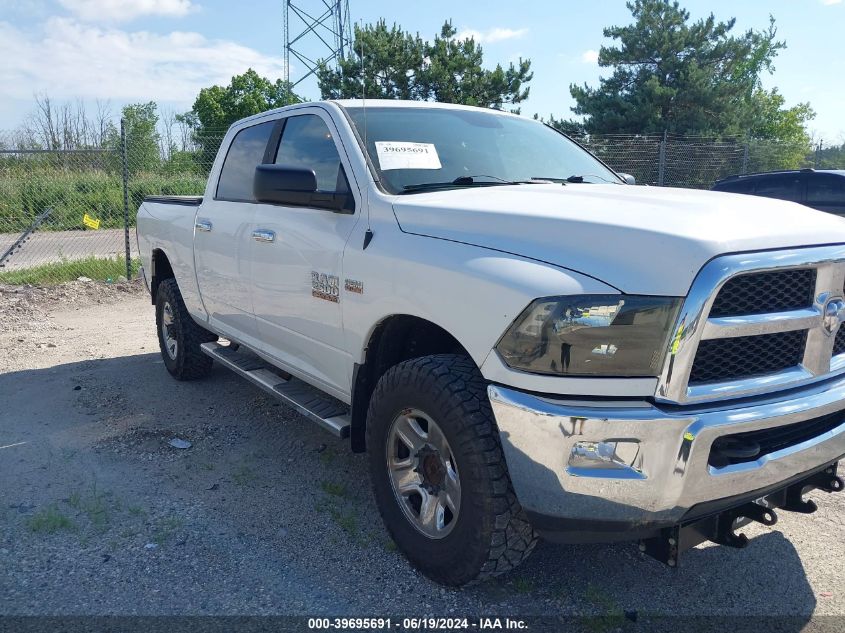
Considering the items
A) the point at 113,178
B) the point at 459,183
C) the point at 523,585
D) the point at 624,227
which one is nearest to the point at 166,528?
the point at 523,585

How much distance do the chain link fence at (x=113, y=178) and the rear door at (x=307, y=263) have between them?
28.6ft

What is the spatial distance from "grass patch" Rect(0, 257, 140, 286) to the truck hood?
8501 mm

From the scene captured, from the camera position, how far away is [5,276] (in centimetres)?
1043

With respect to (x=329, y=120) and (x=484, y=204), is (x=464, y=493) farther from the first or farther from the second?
(x=329, y=120)

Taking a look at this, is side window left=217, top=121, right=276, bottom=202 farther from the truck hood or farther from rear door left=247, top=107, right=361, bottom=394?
the truck hood

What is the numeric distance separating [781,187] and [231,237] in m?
8.26

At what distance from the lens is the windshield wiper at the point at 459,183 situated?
316cm

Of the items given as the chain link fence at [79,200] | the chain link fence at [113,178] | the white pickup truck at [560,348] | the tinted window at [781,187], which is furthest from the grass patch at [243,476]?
the chain link fence at [113,178]

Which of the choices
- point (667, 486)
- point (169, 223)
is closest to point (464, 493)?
point (667, 486)

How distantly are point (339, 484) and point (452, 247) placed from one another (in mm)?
1764

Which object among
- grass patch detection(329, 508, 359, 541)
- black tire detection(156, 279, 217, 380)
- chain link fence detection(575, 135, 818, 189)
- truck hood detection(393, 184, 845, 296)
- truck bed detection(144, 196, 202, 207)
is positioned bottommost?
grass patch detection(329, 508, 359, 541)

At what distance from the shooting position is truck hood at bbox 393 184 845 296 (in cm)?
211

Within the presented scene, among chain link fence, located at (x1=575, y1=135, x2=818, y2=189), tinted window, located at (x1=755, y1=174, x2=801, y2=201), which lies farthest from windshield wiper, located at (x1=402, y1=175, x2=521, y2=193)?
chain link fence, located at (x1=575, y1=135, x2=818, y2=189)

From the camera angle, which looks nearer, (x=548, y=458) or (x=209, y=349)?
(x=548, y=458)
